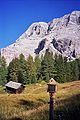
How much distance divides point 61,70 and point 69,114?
7317cm

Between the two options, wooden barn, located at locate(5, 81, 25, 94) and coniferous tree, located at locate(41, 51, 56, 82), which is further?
coniferous tree, located at locate(41, 51, 56, 82)

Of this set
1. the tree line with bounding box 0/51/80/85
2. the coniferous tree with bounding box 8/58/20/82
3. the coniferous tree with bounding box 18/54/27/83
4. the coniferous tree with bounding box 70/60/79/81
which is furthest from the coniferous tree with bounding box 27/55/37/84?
the coniferous tree with bounding box 70/60/79/81

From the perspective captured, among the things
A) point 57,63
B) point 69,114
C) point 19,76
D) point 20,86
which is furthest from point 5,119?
point 57,63

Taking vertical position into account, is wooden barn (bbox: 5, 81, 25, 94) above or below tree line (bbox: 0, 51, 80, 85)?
below

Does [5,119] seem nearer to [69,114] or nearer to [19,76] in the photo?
[69,114]

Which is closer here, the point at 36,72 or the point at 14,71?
the point at 14,71

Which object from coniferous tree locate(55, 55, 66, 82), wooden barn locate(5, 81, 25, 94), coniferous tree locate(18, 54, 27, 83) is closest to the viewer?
wooden barn locate(5, 81, 25, 94)

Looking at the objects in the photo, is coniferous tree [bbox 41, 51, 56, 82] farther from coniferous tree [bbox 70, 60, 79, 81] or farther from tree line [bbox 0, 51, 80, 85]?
coniferous tree [bbox 70, 60, 79, 81]

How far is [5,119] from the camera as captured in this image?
9805 mm

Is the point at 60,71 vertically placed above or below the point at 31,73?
above

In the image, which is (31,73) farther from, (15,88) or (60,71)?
(15,88)

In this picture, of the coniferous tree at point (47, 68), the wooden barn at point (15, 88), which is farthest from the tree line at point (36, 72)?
the wooden barn at point (15, 88)

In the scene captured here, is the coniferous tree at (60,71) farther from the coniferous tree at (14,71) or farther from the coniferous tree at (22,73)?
the coniferous tree at (14,71)

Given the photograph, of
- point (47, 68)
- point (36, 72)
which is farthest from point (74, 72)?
point (36, 72)
